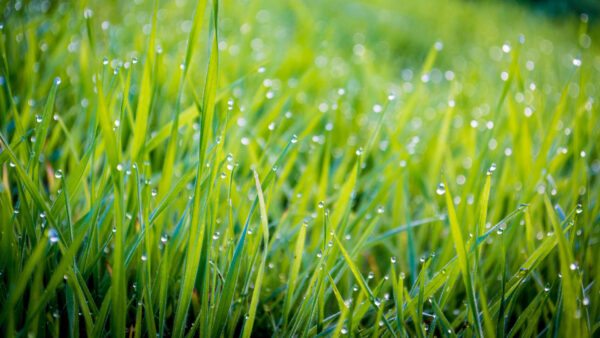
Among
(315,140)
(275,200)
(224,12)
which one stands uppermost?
(224,12)

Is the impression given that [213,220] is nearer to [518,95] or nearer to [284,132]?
[284,132]

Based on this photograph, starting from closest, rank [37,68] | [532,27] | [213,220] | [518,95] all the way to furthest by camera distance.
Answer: [213,220] → [37,68] → [518,95] → [532,27]

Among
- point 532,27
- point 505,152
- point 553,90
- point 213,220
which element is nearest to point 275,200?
point 213,220

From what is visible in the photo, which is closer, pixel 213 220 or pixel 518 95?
pixel 213 220

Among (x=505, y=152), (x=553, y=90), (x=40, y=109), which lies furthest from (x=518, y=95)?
(x=40, y=109)

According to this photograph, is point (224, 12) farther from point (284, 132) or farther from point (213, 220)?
A: point (213, 220)

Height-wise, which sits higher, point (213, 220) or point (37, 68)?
point (37, 68)

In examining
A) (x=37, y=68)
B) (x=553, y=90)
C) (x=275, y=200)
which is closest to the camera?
(x=275, y=200)
